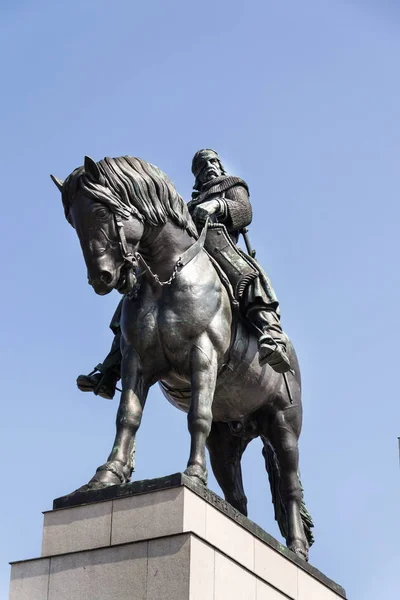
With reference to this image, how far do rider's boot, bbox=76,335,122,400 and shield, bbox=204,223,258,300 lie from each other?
1.47 meters

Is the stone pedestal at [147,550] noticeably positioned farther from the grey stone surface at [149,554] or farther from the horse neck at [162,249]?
the horse neck at [162,249]

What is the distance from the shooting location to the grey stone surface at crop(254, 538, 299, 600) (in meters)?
12.4

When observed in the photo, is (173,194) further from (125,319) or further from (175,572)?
(175,572)

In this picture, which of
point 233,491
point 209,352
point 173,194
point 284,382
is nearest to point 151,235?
point 173,194

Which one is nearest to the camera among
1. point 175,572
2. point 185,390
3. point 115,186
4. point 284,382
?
point 175,572

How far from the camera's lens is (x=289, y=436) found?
1480cm

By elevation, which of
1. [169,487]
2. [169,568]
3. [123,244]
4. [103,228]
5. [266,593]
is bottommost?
[169,568]

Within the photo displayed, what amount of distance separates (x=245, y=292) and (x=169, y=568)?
3750 mm

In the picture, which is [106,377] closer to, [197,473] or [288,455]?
[197,473]

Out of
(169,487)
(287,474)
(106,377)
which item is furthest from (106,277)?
(287,474)

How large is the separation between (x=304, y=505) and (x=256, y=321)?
103 inches

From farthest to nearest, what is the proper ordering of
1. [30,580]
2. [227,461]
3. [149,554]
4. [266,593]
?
[227,461]
[266,593]
[30,580]
[149,554]

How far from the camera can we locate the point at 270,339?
13289 millimetres

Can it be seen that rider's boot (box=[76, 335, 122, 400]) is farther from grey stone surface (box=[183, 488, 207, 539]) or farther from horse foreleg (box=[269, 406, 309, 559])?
grey stone surface (box=[183, 488, 207, 539])
